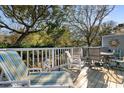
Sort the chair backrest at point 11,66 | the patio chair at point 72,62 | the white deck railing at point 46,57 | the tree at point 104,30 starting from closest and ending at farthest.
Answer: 1. the chair backrest at point 11,66
2. the white deck railing at point 46,57
3. the patio chair at point 72,62
4. the tree at point 104,30

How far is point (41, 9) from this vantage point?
11445 mm

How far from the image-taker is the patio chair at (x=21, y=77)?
2.85 metres

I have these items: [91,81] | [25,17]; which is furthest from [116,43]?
[91,81]

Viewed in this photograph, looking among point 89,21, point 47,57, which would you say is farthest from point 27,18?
point 47,57

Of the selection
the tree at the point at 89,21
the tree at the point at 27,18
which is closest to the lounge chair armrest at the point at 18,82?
the tree at the point at 27,18

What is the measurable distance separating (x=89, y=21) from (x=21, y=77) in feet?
35.5

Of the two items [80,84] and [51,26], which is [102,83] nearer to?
[80,84]

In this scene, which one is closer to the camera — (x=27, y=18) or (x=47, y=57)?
(x=47, y=57)

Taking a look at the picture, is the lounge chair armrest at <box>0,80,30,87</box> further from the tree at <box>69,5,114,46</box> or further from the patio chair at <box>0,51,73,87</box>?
the tree at <box>69,5,114,46</box>

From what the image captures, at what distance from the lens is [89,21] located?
44.7ft

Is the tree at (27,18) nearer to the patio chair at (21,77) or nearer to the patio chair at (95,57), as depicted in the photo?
the patio chair at (95,57)

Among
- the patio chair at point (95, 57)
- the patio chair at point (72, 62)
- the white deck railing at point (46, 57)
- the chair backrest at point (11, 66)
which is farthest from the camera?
the patio chair at point (95, 57)

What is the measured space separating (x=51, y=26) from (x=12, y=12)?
212 cm

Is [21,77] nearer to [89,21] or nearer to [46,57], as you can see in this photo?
[46,57]
